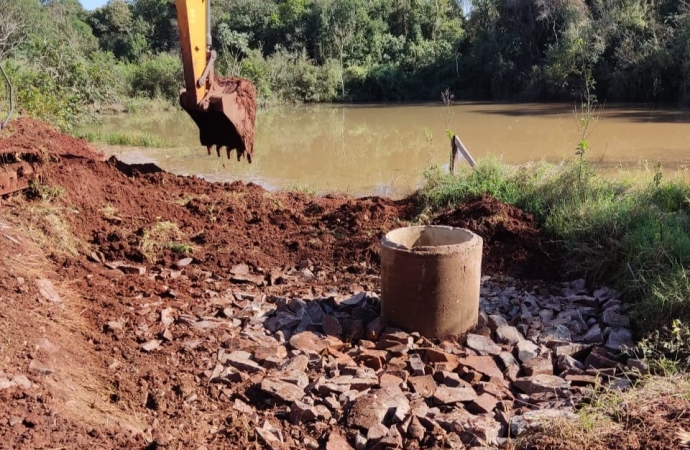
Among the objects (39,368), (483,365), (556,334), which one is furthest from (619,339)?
(39,368)

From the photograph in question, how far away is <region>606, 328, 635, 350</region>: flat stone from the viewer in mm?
4156

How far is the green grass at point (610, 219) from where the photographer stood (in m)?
4.54

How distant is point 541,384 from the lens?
3.63m

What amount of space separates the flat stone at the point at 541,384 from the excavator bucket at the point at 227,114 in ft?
13.8

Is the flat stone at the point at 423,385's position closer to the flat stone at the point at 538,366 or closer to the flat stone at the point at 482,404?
the flat stone at the point at 482,404

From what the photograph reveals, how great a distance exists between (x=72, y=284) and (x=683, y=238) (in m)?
5.18

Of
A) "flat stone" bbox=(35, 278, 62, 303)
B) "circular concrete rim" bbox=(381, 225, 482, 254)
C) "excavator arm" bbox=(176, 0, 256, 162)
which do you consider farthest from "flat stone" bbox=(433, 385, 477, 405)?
"excavator arm" bbox=(176, 0, 256, 162)

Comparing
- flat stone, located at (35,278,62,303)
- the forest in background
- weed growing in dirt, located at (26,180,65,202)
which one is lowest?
flat stone, located at (35,278,62,303)

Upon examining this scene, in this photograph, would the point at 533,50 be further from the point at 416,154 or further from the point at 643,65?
the point at 416,154

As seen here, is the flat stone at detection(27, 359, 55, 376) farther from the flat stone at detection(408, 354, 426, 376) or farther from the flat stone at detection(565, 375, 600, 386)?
the flat stone at detection(565, 375, 600, 386)

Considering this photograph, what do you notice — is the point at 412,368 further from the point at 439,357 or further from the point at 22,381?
the point at 22,381

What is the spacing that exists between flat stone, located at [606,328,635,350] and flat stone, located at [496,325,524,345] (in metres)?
0.62

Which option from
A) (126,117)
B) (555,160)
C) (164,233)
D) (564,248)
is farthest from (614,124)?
(126,117)

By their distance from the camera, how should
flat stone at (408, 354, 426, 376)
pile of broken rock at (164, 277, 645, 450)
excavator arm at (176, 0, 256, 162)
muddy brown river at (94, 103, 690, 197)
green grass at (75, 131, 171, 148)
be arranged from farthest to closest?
green grass at (75, 131, 171, 148)
muddy brown river at (94, 103, 690, 197)
excavator arm at (176, 0, 256, 162)
flat stone at (408, 354, 426, 376)
pile of broken rock at (164, 277, 645, 450)
